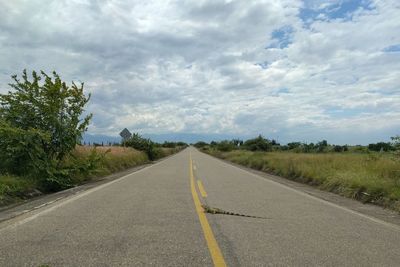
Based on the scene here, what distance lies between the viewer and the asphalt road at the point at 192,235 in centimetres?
559

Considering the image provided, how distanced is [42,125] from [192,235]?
11.3m

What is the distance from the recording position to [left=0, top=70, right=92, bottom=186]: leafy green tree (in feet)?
47.5

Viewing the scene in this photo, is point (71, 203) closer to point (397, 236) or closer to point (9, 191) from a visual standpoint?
point (9, 191)

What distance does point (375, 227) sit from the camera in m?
8.25

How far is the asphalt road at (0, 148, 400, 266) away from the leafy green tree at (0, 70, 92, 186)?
4370 millimetres

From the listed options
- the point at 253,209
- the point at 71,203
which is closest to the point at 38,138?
the point at 71,203

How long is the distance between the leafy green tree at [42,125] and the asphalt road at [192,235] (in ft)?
14.3

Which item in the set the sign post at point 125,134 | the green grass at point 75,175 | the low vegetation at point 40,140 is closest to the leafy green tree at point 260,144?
the sign post at point 125,134

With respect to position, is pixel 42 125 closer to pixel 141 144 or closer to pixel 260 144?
pixel 141 144

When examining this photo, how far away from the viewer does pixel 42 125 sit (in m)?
16.3

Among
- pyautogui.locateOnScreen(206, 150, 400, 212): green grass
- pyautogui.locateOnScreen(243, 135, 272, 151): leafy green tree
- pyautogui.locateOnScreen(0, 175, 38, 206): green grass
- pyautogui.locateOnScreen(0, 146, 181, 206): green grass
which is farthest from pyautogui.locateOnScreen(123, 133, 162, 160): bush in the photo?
pyautogui.locateOnScreen(0, 175, 38, 206): green grass

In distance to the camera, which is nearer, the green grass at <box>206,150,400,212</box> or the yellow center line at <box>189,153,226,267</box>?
the yellow center line at <box>189,153,226,267</box>

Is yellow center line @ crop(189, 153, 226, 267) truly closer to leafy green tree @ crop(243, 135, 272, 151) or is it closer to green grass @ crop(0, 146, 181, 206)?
green grass @ crop(0, 146, 181, 206)

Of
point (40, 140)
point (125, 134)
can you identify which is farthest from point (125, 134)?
point (40, 140)
